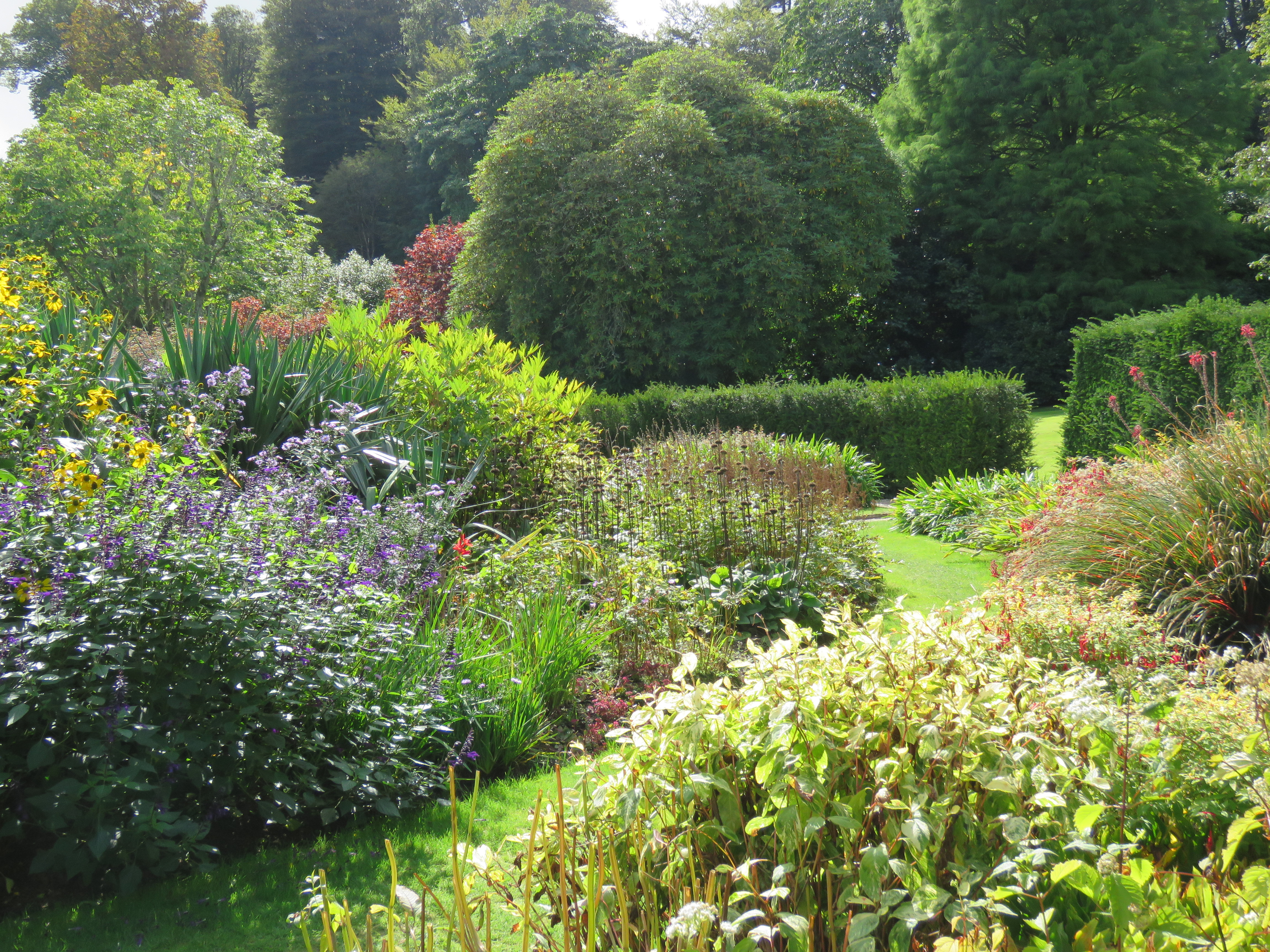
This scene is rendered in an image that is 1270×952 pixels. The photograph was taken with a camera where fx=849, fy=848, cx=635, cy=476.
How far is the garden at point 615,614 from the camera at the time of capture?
1.78 meters

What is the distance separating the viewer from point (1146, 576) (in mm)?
4641

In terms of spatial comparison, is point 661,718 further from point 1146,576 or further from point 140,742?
point 1146,576

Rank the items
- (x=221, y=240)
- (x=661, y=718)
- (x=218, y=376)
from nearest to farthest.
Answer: (x=661, y=718) → (x=218, y=376) → (x=221, y=240)

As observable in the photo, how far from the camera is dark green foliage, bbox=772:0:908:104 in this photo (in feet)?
85.6

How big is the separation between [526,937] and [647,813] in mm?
588

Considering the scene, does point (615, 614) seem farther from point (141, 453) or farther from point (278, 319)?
point (278, 319)

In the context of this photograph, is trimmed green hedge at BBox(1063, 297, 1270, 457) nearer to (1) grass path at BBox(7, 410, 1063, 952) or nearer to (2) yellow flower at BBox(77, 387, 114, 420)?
(1) grass path at BBox(7, 410, 1063, 952)

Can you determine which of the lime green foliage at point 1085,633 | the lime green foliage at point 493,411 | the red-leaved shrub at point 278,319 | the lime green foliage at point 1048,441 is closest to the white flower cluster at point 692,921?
the lime green foliage at point 1085,633

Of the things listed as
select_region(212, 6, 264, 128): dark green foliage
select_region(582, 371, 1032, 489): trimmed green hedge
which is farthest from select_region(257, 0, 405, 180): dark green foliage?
select_region(582, 371, 1032, 489): trimmed green hedge

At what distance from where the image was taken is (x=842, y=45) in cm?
2616

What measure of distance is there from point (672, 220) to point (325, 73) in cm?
3281

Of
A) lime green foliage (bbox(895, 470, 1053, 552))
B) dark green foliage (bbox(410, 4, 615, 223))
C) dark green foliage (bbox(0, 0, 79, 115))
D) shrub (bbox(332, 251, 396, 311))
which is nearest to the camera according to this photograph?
lime green foliage (bbox(895, 470, 1053, 552))

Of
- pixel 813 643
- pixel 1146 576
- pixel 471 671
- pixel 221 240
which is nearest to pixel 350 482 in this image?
pixel 471 671

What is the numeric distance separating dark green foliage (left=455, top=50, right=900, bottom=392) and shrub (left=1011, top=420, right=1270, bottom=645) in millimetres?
12134
